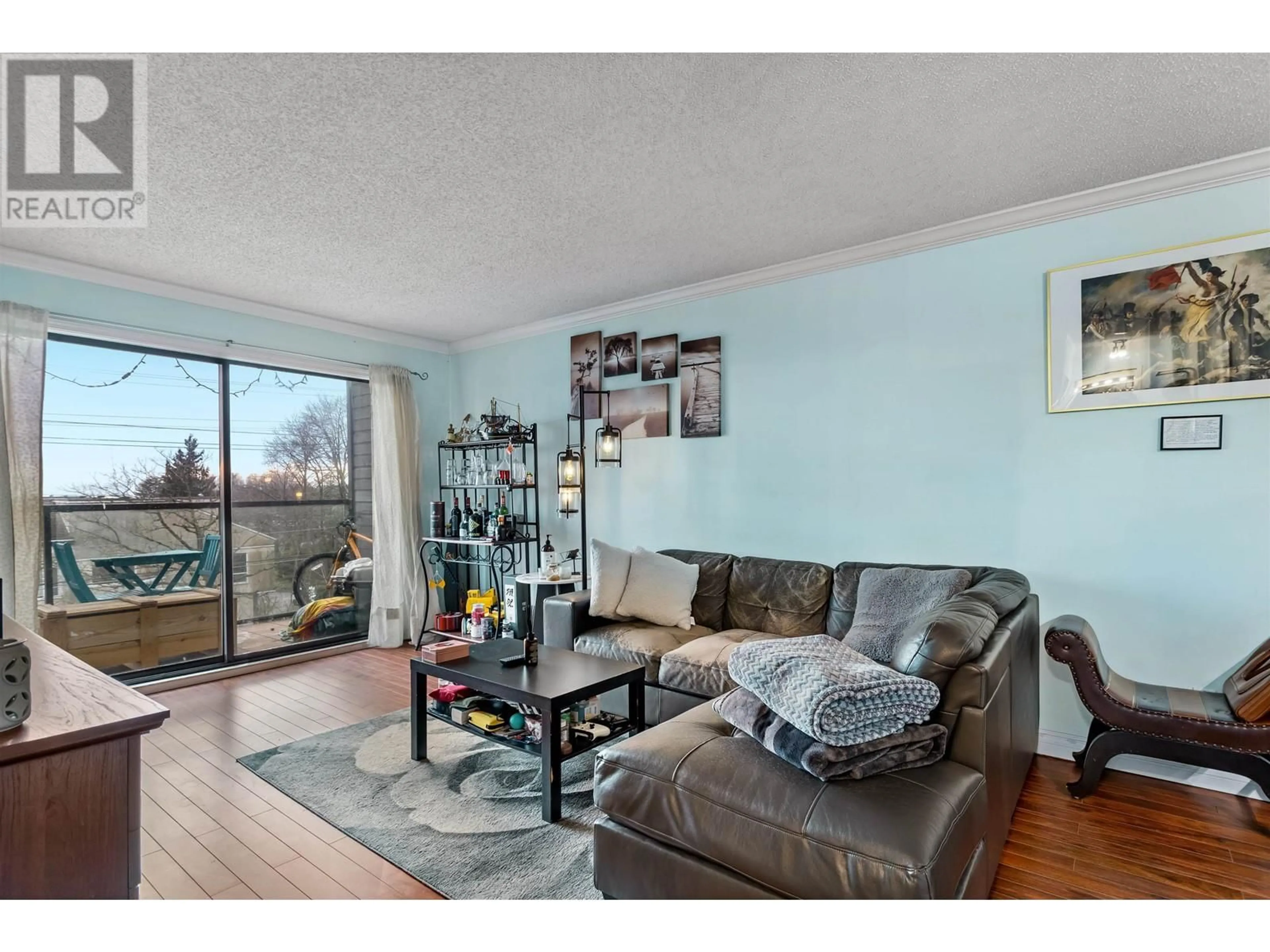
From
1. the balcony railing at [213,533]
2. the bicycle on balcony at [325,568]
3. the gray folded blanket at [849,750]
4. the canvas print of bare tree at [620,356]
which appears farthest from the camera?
the bicycle on balcony at [325,568]

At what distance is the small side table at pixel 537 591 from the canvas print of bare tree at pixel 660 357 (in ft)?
4.82

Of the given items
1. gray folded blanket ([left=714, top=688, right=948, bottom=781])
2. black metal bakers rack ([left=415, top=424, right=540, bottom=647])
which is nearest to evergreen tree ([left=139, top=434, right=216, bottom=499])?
black metal bakers rack ([left=415, top=424, right=540, bottom=647])

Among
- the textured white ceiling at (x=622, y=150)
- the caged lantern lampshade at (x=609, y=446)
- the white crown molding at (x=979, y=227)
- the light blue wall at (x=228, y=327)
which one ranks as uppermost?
the textured white ceiling at (x=622, y=150)

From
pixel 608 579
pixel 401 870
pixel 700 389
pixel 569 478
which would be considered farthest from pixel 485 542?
pixel 401 870

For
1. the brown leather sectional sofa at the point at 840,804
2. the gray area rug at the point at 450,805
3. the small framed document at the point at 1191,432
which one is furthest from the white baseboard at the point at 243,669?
the small framed document at the point at 1191,432

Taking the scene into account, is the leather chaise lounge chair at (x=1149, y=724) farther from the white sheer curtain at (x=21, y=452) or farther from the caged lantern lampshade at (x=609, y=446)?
the white sheer curtain at (x=21, y=452)

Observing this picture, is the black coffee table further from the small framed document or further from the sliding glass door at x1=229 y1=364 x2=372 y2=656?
the small framed document

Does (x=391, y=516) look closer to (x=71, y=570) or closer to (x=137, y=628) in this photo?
(x=137, y=628)

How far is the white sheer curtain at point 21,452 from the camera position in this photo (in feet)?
11.5

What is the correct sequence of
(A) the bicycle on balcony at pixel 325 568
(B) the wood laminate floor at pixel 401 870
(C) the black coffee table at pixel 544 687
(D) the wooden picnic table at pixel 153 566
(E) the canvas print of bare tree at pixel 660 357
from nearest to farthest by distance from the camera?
(B) the wood laminate floor at pixel 401 870, (C) the black coffee table at pixel 544 687, (D) the wooden picnic table at pixel 153 566, (E) the canvas print of bare tree at pixel 660 357, (A) the bicycle on balcony at pixel 325 568

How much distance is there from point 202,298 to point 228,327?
237 mm

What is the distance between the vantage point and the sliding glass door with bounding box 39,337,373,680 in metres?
3.94
